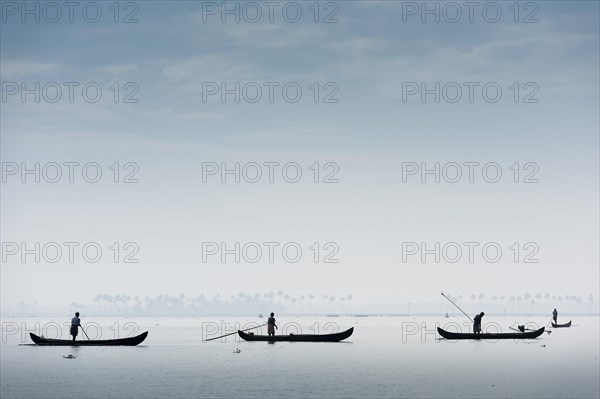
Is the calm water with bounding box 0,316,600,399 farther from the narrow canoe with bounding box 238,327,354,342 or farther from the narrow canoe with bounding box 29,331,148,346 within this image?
the narrow canoe with bounding box 238,327,354,342

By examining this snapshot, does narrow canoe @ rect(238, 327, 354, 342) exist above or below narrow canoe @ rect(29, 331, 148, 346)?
below

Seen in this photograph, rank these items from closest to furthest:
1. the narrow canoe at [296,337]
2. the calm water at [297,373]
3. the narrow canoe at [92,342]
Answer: the calm water at [297,373]
the narrow canoe at [92,342]
the narrow canoe at [296,337]

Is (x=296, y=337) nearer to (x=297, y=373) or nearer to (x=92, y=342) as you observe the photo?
(x=92, y=342)

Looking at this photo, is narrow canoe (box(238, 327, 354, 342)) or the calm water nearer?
the calm water

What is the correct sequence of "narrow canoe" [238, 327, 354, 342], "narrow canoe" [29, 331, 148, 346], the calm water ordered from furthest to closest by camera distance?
"narrow canoe" [238, 327, 354, 342]
"narrow canoe" [29, 331, 148, 346]
the calm water

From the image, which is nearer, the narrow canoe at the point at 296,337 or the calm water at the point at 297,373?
the calm water at the point at 297,373

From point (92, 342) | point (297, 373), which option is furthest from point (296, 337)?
point (297, 373)

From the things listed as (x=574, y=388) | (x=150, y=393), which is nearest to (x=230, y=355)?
(x=150, y=393)

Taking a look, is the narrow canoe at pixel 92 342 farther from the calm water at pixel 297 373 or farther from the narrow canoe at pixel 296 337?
the narrow canoe at pixel 296 337

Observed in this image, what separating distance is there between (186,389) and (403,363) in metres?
22.1

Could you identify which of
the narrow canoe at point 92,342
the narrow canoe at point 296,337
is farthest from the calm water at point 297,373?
the narrow canoe at point 296,337

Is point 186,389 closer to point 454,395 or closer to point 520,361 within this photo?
point 454,395

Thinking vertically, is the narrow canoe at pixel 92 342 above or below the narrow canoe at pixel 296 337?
above

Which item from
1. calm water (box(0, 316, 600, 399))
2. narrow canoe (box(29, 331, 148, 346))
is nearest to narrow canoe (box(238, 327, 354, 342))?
calm water (box(0, 316, 600, 399))
